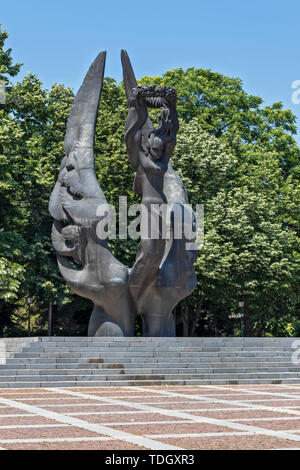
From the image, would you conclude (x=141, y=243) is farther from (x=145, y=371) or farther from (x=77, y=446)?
(x=77, y=446)

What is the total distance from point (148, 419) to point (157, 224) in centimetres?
1016

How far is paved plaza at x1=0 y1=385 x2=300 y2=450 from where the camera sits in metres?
8.08

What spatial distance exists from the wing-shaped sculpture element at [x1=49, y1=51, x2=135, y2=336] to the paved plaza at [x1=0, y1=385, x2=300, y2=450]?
4.81 metres

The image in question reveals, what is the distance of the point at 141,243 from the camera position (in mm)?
20109

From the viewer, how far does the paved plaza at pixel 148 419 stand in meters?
8.08

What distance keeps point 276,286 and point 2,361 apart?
19702 mm

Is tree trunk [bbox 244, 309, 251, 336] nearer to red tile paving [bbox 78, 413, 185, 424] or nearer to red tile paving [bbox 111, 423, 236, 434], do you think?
red tile paving [bbox 78, 413, 185, 424]

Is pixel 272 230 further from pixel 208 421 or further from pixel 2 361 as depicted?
pixel 208 421

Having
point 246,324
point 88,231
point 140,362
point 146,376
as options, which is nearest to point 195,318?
point 246,324

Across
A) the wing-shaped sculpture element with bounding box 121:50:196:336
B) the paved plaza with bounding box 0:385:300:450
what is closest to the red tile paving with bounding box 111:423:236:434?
the paved plaza with bounding box 0:385:300:450

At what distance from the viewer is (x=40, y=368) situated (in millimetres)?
16938

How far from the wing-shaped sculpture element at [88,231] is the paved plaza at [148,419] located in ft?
15.8
